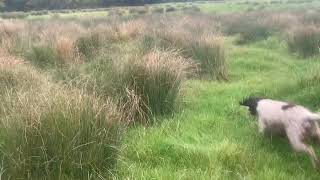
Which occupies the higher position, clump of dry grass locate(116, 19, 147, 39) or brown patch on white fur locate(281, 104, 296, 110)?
brown patch on white fur locate(281, 104, 296, 110)

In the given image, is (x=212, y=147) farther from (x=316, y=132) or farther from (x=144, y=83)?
(x=144, y=83)

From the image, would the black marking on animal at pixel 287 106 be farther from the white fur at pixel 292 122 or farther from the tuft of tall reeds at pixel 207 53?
the tuft of tall reeds at pixel 207 53

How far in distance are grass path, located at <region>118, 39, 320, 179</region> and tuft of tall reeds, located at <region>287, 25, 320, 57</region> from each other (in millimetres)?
4268

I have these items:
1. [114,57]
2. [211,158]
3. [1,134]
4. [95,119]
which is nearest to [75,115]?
[95,119]

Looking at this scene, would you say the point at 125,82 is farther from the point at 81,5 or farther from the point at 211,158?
the point at 81,5

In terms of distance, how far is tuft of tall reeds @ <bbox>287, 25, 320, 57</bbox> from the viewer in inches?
504

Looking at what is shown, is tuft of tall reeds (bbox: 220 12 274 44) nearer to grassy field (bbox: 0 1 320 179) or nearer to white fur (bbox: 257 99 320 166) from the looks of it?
grassy field (bbox: 0 1 320 179)

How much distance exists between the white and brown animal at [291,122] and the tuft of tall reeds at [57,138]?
1.74 m

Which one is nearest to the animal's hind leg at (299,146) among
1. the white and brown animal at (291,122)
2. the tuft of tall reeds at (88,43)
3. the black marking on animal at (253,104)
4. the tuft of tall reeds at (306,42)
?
the white and brown animal at (291,122)

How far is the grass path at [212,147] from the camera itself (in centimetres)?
512

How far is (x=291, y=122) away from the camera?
548 centimetres

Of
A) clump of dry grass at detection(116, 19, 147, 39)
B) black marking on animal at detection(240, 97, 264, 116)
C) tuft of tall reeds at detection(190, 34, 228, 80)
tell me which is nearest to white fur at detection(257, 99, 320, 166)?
black marking on animal at detection(240, 97, 264, 116)

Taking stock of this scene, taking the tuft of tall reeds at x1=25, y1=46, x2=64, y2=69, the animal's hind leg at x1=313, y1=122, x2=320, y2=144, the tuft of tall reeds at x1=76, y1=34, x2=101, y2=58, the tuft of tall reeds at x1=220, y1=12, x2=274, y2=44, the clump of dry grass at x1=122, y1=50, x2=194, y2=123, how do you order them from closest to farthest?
the animal's hind leg at x1=313, y1=122, x2=320, y2=144 < the clump of dry grass at x1=122, y1=50, x2=194, y2=123 < the tuft of tall reeds at x1=25, y1=46, x2=64, y2=69 < the tuft of tall reeds at x1=76, y1=34, x2=101, y2=58 < the tuft of tall reeds at x1=220, y1=12, x2=274, y2=44

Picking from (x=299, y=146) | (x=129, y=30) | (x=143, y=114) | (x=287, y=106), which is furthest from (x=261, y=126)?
(x=129, y=30)
